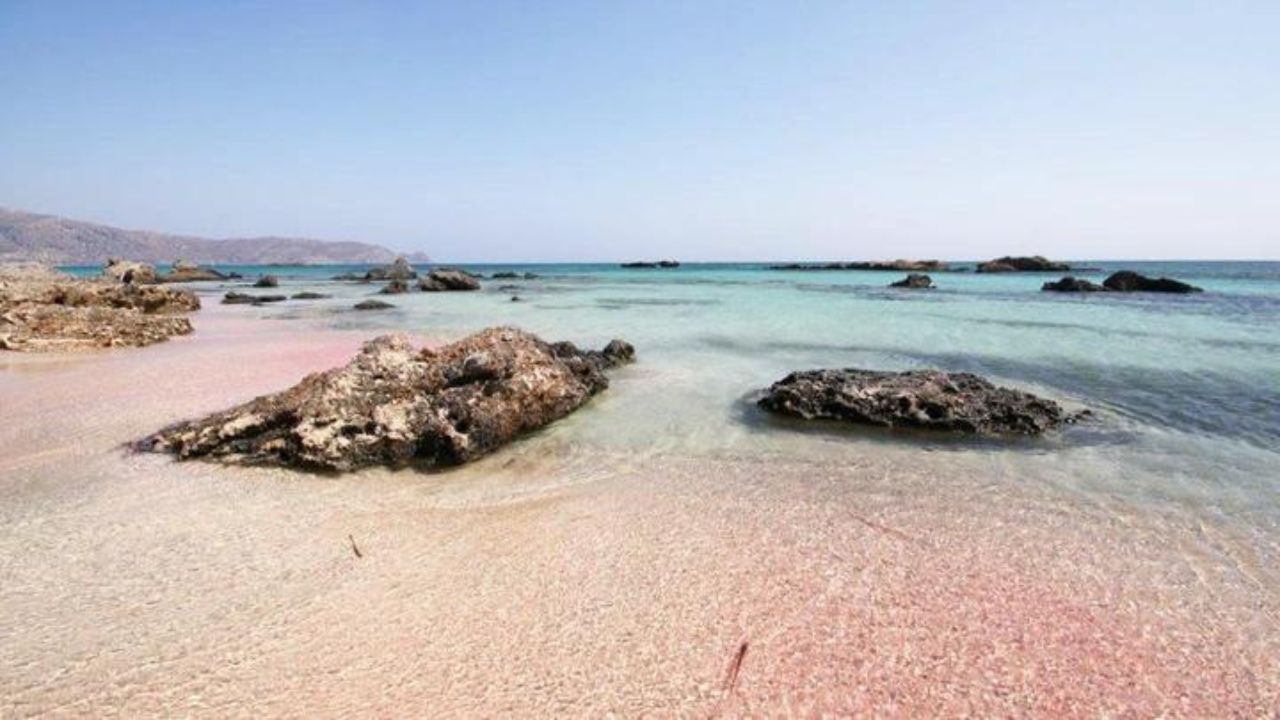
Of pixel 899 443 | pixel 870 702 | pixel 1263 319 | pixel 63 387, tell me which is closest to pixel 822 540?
pixel 870 702

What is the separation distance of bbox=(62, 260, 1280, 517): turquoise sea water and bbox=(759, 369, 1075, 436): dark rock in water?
0.38 metres

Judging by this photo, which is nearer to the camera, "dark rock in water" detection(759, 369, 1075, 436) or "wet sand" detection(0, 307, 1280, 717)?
"wet sand" detection(0, 307, 1280, 717)

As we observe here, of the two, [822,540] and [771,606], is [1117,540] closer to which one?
[822,540]

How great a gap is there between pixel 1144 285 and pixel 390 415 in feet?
164

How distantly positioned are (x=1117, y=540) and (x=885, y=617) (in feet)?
8.01

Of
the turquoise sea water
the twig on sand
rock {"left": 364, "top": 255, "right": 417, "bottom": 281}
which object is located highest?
rock {"left": 364, "top": 255, "right": 417, "bottom": 281}

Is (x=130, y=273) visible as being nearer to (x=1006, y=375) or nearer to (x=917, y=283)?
(x=1006, y=375)

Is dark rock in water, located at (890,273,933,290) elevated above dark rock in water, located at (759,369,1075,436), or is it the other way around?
dark rock in water, located at (890,273,933,290)

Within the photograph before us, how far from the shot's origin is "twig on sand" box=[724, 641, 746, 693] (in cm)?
299

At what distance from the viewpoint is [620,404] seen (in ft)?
29.1

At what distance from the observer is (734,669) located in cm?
311

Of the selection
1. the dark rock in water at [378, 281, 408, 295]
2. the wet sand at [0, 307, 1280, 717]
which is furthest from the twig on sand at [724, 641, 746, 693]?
the dark rock in water at [378, 281, 408, 295]

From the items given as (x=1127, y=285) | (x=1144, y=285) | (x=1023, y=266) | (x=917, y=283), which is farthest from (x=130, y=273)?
(x=1023, y=266)

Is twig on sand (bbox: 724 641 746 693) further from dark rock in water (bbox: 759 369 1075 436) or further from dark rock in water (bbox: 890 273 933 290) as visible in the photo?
dark rock in water (bbox: 890 273 933 290)
